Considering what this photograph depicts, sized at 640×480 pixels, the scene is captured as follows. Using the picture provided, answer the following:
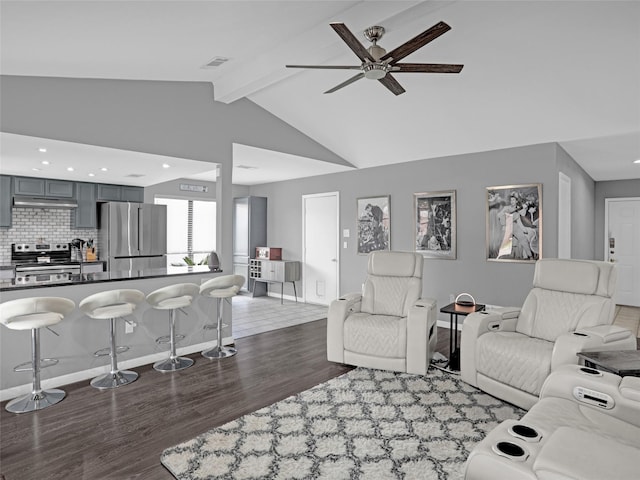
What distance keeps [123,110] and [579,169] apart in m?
6.13

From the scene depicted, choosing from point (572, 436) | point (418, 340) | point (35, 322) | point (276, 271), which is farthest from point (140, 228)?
point (572, 436)

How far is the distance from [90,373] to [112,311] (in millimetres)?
731

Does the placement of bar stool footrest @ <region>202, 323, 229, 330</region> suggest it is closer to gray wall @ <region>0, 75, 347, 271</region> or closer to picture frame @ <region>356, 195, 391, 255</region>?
gray wall @ <region>0, 75, 347, 271</region>

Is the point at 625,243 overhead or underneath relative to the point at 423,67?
underneath

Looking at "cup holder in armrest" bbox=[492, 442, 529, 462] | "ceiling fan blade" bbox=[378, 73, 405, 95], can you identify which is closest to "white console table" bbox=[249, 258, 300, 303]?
"ceiling fan blade" bbox=[378, 73, 405, 95]

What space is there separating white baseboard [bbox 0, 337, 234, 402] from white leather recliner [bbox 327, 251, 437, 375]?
5.20 feet

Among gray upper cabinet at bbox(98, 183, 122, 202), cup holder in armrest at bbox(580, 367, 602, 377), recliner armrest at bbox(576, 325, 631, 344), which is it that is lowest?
cup holder in armrest at bbox(580, 367, 602, 377)

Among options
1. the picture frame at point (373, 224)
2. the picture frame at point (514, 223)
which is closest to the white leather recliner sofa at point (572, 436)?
the picture frame at point (514, 223)

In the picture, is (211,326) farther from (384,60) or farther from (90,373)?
(384,60)

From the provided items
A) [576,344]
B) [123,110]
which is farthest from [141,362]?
[576,344]

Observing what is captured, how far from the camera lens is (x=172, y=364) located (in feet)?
12.8

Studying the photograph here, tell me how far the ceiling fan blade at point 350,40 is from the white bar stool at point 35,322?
2.89 meters

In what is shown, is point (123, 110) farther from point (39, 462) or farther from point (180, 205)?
point (180, 205)

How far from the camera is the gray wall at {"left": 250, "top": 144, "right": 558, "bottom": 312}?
4.65 meters
